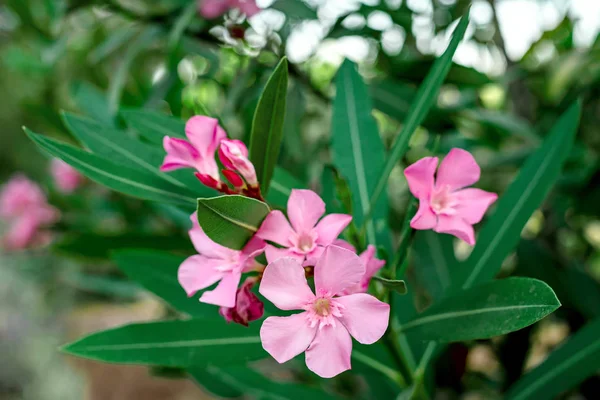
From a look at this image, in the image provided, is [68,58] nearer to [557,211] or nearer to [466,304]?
[557,211]

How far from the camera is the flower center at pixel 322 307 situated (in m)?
0.46

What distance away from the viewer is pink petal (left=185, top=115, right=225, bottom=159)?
51cm

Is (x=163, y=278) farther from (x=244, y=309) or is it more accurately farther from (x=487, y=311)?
(x=487, y=311)

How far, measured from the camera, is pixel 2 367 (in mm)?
2994

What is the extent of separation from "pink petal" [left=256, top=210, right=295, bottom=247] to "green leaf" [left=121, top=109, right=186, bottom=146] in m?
0.21

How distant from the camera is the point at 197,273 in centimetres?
53

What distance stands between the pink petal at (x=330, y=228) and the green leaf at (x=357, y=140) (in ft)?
0.78

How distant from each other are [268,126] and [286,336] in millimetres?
213

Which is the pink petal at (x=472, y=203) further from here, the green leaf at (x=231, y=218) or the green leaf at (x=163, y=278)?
the green leaf at (x=163, y=278)

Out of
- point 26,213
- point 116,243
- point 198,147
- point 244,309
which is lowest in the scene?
point 26,213

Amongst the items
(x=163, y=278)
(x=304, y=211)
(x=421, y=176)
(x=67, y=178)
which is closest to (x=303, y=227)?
(x=304, y=211)

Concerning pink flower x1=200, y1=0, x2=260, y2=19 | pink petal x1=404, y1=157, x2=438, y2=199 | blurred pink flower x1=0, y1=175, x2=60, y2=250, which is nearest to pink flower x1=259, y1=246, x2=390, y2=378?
pink petal x1=404, y1=157, x2=438, y2=199

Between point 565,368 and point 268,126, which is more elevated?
point 268,126

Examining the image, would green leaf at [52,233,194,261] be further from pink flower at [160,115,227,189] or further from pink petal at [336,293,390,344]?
pink petal at [336,293,390,344]
